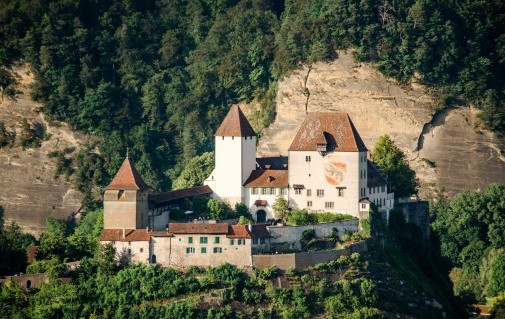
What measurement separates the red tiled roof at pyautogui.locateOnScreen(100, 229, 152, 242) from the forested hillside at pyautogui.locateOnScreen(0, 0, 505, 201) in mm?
23328

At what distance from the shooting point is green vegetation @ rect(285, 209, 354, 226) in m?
109

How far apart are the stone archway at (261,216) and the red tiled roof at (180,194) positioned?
262cm

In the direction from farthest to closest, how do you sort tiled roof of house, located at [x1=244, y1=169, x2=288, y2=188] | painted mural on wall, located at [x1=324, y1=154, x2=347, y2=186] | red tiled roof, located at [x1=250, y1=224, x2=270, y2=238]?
tiled roof of house, located at [x1=244, y1=169, x2=288, y2=188], painted mural on wall, located at [x1=324, y1=154, x2=347, y2=186], red tiled roof, located at [x1=250, y1=224, x2=270, y2=238]

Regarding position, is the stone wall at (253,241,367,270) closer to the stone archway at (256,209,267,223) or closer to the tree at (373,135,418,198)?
the stone archway at (256,209,267,223)

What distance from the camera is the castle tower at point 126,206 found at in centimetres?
10569

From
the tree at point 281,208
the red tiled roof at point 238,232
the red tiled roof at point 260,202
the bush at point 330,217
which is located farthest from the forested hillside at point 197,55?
the red tiled roof at point 238,232

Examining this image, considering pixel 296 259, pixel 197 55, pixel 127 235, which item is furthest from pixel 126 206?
pixel 197 55

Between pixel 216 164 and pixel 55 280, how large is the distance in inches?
476

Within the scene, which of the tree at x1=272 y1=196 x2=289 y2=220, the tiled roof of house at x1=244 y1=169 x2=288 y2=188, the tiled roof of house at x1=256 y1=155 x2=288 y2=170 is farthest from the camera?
the tiled roof of house at x1=256 y1=155 x2=288 y2=170

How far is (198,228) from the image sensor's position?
104m

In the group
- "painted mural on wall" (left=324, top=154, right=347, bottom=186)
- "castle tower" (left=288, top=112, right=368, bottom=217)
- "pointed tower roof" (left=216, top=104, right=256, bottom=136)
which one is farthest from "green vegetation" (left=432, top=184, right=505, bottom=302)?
"pointed tower roof" (left=216, top=104, right=256, bottom=136)

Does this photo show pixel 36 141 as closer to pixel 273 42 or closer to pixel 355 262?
pixel 273 42

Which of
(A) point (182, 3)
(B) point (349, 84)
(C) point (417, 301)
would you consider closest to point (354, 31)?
(B) point (349, 84)

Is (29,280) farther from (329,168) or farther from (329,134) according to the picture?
(329,134)
